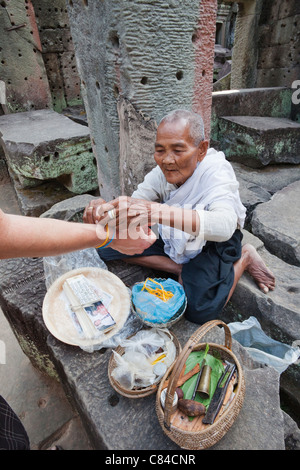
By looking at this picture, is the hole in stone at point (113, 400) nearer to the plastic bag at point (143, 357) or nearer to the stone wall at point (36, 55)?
the plastic bag at point (143, 357)

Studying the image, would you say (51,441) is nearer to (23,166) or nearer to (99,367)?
(99,367)

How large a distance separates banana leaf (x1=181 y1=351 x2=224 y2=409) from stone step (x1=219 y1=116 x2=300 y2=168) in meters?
3.91

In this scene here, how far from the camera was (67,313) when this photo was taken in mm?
1664

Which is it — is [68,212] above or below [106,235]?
below

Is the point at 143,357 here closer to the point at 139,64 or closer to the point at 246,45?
the point at 139,64

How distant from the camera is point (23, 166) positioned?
12.4 ft

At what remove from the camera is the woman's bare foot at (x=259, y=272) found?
2.12 meters

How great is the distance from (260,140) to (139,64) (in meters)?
3.03

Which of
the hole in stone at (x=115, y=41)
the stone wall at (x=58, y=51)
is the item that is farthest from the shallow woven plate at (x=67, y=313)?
the stone wall at (x=58, y=51)

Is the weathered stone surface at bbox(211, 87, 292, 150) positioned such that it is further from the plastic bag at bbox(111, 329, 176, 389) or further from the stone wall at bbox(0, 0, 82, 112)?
the plastic bag at bbox(111, 329, 176, 389)

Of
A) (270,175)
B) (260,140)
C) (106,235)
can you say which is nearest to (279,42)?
(260,140)

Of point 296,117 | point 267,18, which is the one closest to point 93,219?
point 296,117

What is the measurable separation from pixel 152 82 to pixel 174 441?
7.26 feet

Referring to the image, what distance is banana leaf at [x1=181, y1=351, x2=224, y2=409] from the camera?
1271 mm
